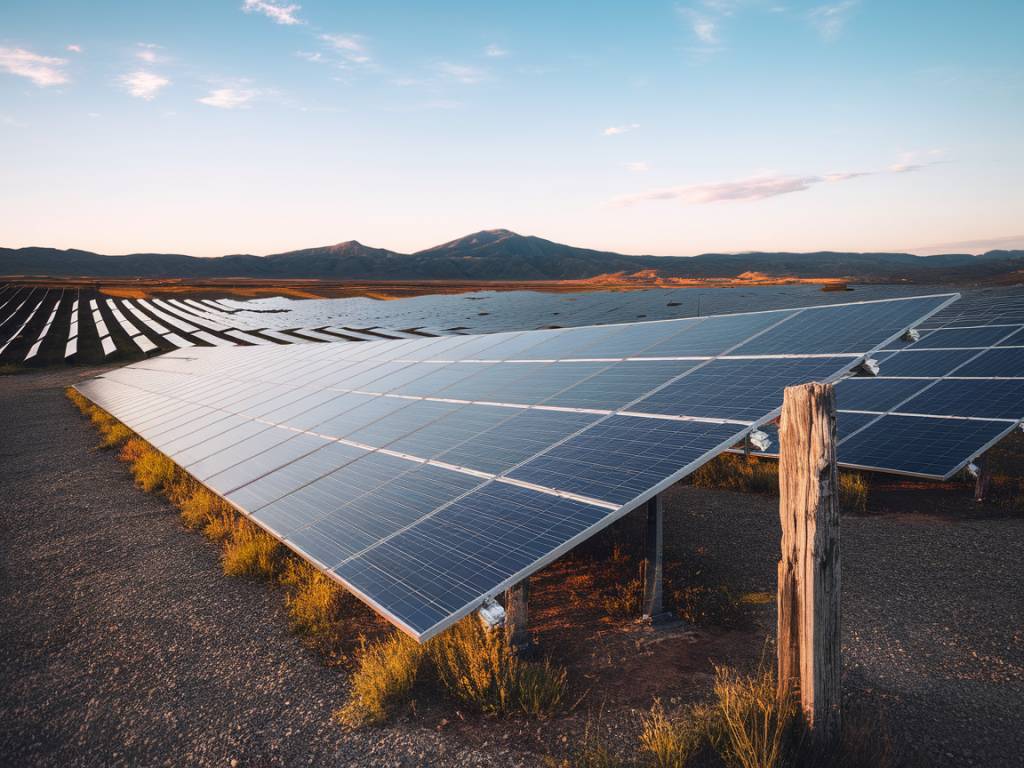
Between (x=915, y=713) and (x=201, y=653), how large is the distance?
336 inches

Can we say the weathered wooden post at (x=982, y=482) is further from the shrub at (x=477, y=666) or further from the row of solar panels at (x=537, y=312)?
the row of solar panels at (x=537, y=312)

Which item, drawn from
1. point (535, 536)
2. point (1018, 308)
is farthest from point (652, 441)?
point (1018, 308)

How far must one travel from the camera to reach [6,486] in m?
16.0

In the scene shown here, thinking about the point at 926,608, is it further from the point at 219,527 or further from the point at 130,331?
the point at 130,331

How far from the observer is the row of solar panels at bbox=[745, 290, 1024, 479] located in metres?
12.1

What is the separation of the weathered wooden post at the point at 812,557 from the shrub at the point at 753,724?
0.24m

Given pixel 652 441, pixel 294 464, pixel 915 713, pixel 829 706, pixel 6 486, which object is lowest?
pixel 6 486

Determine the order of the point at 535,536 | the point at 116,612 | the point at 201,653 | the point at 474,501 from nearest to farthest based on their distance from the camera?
1. the point at 535,536
2. the point at 474,501
3. the point at 201,653
4. the point at 116,612

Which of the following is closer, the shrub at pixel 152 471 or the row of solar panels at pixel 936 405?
the row of solar panels at pixel 936 405

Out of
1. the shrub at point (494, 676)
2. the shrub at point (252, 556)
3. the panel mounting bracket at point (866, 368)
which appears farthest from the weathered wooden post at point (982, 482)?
the shrub at point (252, 556)

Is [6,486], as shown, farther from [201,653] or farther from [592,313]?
[592,313]

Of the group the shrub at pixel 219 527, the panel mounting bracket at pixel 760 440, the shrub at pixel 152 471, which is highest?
the panel mounting bracket at pixel 760 440

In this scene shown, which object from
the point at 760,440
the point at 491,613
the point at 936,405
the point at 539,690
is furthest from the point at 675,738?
the point at 936,405

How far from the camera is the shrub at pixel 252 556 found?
984 centimetres
